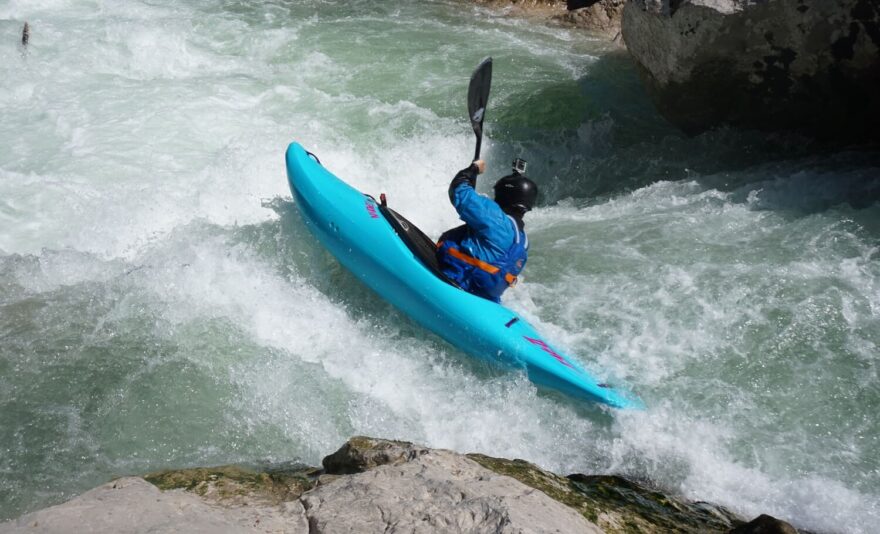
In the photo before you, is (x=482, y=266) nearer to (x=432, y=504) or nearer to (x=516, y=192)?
(x=516, y=192)

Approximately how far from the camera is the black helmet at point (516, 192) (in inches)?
173

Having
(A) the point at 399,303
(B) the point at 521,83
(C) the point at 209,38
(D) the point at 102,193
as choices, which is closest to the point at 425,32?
(B) the point at 521,83

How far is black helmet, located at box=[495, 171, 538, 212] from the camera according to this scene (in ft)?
14.4

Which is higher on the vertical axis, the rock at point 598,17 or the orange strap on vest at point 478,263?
the rock at point 598,17

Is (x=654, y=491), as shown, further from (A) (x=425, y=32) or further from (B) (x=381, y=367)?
(A) (x=425, y=32)

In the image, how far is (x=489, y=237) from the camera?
4.36 meters

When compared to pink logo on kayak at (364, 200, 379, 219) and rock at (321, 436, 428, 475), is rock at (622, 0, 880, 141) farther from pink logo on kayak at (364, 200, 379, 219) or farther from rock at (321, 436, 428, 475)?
rock at (321, 436, 428, 475)

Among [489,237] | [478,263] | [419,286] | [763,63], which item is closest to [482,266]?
[478,263]

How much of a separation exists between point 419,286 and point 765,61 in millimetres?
3322

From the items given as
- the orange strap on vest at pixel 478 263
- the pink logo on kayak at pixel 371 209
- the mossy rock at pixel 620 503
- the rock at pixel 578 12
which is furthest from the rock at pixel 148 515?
the rock at pixel 578 12

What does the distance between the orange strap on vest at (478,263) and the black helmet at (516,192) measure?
343 mm

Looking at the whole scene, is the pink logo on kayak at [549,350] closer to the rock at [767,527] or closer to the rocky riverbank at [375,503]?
the rocky riverbank at [375,503]

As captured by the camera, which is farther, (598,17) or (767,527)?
(598,17)

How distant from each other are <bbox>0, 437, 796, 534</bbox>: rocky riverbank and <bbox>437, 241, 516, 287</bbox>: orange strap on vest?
53.2 inches
